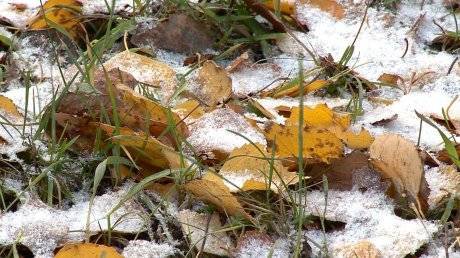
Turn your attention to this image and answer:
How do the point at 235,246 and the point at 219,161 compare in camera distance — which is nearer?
the point at 235,246

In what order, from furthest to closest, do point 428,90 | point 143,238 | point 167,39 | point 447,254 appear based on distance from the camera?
1. point 167,39
2. point 428,90
3. point 143,238
4. point 447,254

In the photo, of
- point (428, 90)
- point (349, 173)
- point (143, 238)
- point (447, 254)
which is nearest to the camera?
point (447, 254)

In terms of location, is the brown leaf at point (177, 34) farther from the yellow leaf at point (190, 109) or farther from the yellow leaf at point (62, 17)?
the yellow leaf at point (190, 109)

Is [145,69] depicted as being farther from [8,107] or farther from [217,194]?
[217,194]

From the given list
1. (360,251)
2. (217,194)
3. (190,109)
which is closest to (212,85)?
(190,109)

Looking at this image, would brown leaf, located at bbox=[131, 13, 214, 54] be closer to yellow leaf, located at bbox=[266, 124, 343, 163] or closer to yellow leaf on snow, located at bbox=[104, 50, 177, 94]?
yellow leaf on snow, located at bbox=[104, 50, 177, 94]

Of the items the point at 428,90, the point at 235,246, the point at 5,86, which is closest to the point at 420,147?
the point at 428,90

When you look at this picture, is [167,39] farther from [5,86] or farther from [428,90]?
[428,90]

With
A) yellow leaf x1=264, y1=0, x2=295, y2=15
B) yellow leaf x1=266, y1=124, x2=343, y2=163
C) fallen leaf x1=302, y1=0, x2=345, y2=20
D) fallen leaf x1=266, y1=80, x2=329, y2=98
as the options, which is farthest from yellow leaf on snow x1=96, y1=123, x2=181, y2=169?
fallen leaf x1=302, y1=0, x2=345, y2=20
